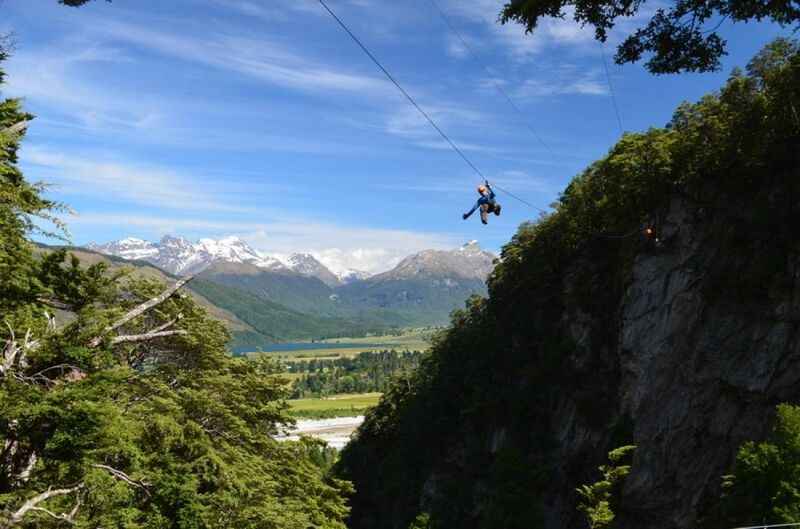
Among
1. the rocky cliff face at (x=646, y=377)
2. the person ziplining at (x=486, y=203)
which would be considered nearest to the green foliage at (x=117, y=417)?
the person ziplining at (x=486, y=203)

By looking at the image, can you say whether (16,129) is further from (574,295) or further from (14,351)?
(574,295)

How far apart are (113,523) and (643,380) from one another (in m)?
35.4

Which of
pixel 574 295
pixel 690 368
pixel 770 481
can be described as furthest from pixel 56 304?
pixel 574 295

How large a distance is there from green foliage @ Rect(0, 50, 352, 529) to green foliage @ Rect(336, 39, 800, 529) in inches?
932

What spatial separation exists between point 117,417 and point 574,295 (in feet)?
144

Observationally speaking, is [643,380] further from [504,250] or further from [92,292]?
[92,292]

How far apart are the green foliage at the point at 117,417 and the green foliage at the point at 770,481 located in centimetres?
1769

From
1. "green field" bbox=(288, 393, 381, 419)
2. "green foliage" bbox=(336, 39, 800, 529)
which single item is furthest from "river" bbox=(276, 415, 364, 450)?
"green foliage" bbox=(336, 39, 800, 529)

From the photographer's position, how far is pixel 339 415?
16600 cm

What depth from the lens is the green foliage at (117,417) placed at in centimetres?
973

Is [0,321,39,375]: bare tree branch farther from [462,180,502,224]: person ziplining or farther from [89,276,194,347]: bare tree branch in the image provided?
[462,180,502,224]: person ziplining

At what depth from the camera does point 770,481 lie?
23.7 m

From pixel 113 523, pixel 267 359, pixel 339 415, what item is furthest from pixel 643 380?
pixel 339 415

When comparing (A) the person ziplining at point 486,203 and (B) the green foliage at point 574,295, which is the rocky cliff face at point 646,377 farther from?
(A) the person ziplining at point 486,203
